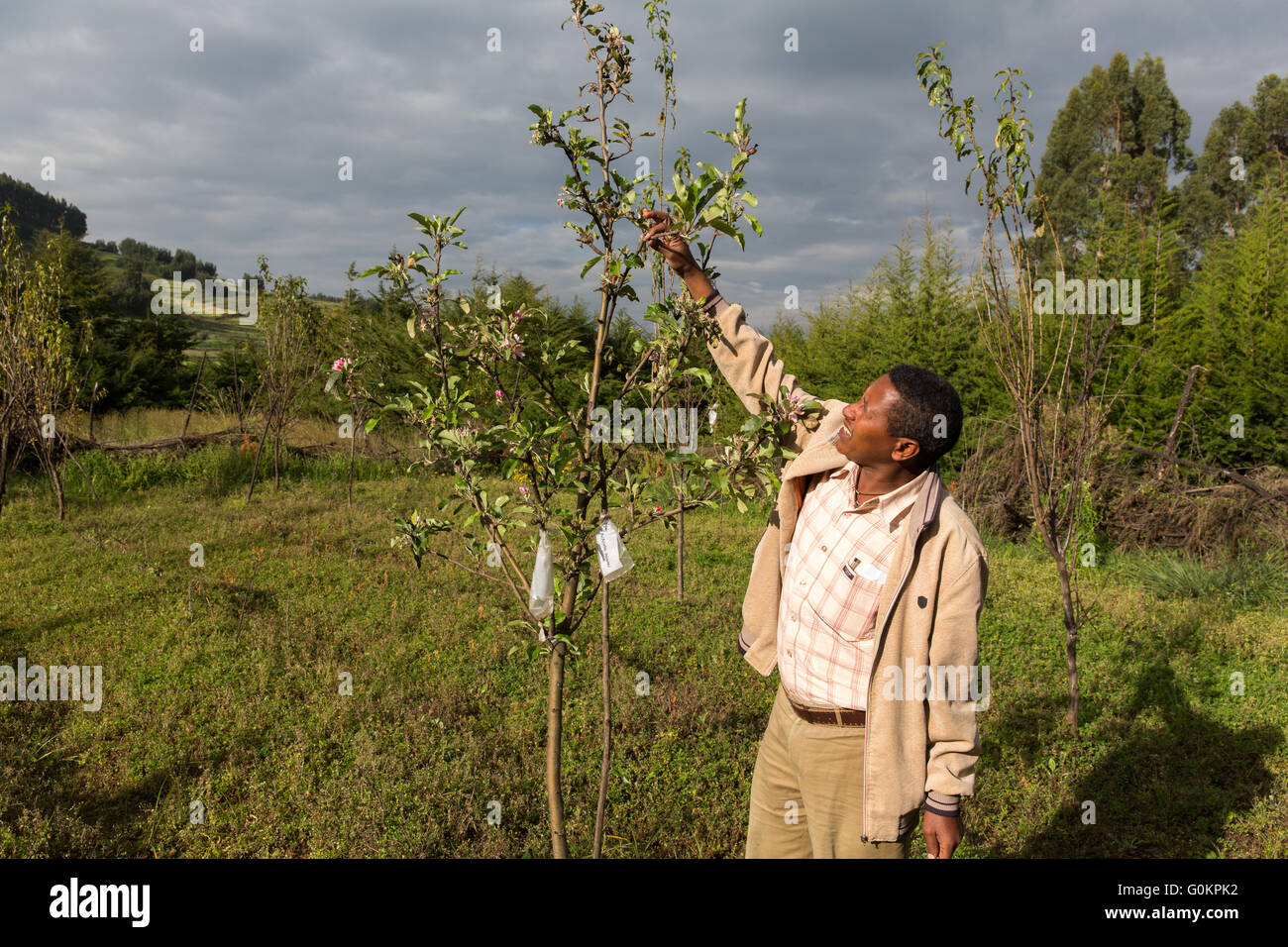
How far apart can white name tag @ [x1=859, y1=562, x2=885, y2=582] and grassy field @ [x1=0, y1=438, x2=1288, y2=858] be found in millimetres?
1938

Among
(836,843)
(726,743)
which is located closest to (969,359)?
(726,743)

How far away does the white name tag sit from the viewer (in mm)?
2021

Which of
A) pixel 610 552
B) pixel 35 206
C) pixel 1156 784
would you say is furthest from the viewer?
pixel 35 206

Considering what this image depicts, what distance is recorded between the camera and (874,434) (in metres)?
1.98

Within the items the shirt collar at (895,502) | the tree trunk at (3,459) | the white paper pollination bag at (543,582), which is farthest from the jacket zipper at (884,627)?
the tree trunk at (3,459)

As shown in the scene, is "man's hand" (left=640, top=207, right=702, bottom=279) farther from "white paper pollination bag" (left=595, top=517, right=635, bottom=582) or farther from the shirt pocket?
the shirt pocket

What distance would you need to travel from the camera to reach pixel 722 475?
2.16 metres

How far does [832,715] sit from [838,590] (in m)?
0.36

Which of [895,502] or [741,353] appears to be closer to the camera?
[895,502]

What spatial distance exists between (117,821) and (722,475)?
346 centimetres

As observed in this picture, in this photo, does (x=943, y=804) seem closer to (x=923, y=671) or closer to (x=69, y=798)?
(x=923, y=671)

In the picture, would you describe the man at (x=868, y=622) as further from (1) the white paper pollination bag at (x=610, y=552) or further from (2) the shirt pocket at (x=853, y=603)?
(1) the white paper pollination bag at (x=610, y=552)

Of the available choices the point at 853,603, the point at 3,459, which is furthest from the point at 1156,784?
the point at 3,459
